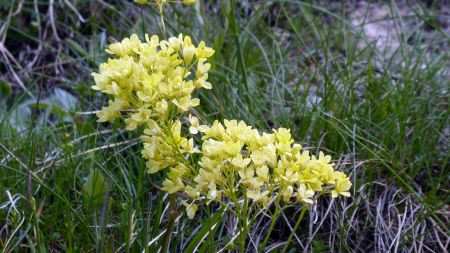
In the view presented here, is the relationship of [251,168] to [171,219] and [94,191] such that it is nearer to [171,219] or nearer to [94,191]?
[171,219]

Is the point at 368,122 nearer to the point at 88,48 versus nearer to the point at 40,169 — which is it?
the point at 40,169

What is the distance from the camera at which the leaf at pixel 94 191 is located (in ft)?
6.33

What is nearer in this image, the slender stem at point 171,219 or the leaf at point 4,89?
the slender stem at point 171,219

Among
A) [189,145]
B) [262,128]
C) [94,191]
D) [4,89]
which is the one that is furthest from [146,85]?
[4,89]

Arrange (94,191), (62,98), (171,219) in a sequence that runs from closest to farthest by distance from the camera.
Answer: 1. (171,219)
2. (94,191)
3. (62,98)

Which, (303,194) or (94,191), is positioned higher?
(303,194)

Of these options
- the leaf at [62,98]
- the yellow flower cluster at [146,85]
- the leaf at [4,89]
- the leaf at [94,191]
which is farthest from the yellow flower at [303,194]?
the leaf at [4,89]

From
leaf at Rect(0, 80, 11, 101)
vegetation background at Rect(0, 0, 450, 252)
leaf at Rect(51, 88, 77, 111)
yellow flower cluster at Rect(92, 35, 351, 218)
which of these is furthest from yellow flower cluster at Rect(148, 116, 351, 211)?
leaf at Rect(0, 80, 11, 101)

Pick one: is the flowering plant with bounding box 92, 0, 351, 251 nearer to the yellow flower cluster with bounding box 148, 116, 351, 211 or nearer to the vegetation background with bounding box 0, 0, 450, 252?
the yellow flower cluster with bounding box 148, 116, 351, 211

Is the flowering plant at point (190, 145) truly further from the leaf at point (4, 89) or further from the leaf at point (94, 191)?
the leaf at point (4, 89)

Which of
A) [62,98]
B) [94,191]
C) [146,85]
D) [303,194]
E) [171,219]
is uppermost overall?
[146,85]

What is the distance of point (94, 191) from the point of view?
197cm

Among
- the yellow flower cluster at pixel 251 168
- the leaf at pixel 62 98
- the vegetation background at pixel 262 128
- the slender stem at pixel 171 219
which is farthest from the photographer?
the leaf at pixel 62 98

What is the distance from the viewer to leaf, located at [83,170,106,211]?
1930 mm
